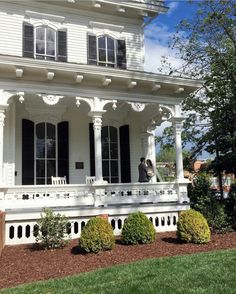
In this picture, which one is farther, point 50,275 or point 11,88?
point 11,88

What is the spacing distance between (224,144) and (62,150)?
8771 millimetres

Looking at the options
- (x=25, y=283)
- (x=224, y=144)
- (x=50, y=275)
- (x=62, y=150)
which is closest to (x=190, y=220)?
(x=50, y=275)

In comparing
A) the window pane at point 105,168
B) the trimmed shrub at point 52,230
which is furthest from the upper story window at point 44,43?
the trimmed shrub at point 52,230

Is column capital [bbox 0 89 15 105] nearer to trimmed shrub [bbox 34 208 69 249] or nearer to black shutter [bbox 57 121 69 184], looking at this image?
black shutter [bbox 57 121 69 184]

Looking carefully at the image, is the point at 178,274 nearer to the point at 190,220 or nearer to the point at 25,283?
the point at 25,283

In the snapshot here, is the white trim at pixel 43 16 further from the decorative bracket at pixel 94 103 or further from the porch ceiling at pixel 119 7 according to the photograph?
the decorative bracket at pixel 94 103

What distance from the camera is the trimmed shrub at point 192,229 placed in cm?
920

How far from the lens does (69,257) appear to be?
8.07m

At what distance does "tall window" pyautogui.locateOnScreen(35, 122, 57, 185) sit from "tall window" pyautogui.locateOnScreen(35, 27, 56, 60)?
259cm

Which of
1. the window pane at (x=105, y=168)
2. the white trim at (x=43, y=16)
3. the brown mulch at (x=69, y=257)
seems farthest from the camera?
the window pane at (x=105, y=168)

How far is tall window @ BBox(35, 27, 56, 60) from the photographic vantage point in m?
13.3

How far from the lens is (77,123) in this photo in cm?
1352

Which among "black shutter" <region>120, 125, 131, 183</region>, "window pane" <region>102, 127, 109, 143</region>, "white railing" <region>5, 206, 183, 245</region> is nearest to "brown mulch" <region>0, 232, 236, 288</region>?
"white railing" <region>5, 206, 183, 245</region>

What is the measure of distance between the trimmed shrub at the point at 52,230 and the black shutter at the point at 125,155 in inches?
192
